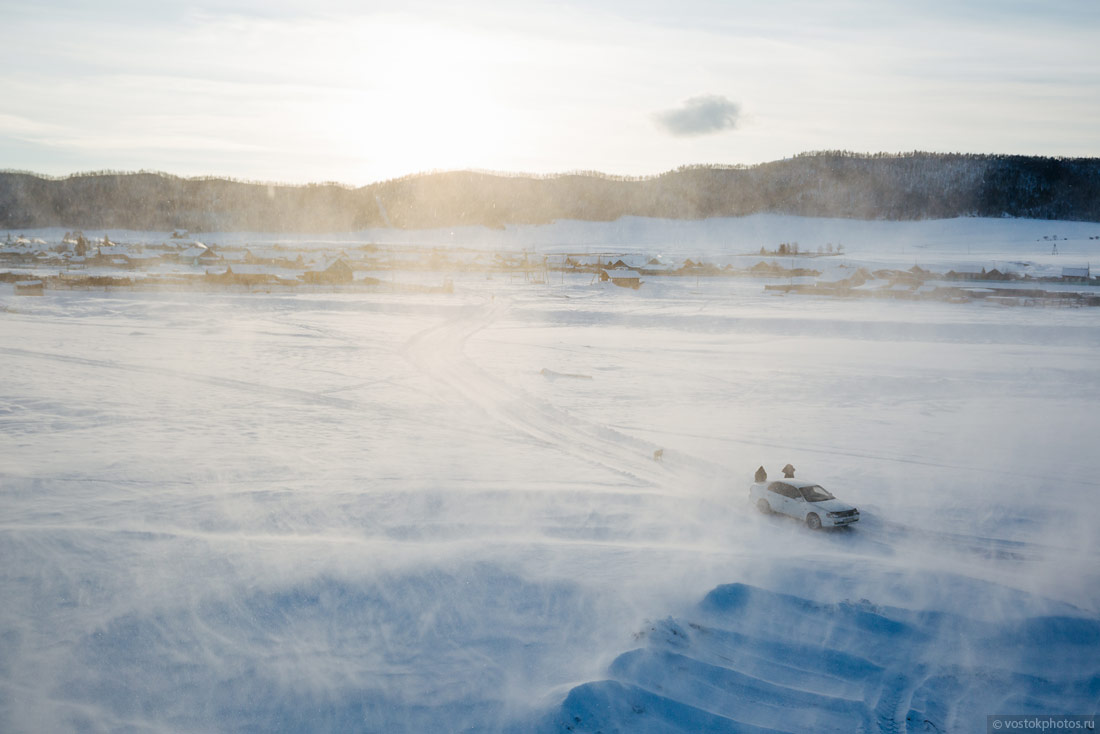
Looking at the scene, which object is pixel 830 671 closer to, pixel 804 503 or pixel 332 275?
pixel 804 503

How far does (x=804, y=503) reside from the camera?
9.10 meters

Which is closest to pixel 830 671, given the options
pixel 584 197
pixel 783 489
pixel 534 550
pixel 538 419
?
pixel 534 550

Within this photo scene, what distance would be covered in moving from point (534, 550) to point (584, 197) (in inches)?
5101

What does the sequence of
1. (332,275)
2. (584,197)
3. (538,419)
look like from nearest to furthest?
1. (538,419)
2. (332,275)
3. (584,197)

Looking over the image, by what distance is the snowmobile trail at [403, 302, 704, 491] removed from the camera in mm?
11273

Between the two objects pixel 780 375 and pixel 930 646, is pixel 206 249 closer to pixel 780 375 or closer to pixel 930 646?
pixel 780 375

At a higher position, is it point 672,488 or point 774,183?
point 774,183

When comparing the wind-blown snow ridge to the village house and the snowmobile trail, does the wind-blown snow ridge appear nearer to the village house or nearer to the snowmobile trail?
the snowmobile trail

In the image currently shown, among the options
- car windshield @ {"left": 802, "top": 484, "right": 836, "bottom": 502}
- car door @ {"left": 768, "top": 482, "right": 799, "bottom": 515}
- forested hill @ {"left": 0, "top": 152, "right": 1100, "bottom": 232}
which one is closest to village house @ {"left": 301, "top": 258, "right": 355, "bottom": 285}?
car door @ {"left": 768, "top": 482, "right": 799, "bottom": 515}

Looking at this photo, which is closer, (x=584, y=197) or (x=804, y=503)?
(x=804, y=503)

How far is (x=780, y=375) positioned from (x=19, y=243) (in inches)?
2976

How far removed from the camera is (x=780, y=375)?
60.8 feet

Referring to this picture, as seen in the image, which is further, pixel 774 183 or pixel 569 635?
pixel 774 183

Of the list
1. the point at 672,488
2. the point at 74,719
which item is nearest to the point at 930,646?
the point at 672,488
